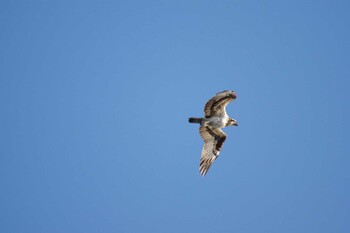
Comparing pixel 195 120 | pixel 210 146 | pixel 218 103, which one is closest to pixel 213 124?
pixel 195 120

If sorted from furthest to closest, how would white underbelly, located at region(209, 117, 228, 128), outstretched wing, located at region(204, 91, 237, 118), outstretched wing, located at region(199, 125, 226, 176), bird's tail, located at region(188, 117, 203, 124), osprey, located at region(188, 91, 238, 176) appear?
outstretched wing, located at region(199, 125, 226, 176) < white underbelly, located at region(209, 117, 228, 128) < bird's tail, located at region(188, 117, 203, 124) < osprey, located at region(188, 91, 238, 176) < outstretched wing, located at region(204, 91, 237, 118)

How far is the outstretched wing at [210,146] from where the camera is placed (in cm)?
2897

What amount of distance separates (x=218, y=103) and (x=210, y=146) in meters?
3.09

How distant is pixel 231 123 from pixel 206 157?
228cm

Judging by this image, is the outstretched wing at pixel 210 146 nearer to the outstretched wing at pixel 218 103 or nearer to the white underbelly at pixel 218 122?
the white underbelly at pixel 218 122

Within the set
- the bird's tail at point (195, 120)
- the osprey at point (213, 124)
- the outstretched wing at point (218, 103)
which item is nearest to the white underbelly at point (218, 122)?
the osprey at point (213, 124)

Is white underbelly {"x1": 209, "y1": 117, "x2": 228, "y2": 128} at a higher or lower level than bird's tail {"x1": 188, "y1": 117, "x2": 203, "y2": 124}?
higher

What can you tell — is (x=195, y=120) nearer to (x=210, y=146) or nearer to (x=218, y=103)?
(x=218, y=103)

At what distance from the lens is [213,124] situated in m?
28.2

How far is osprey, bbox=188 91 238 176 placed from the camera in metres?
27.0

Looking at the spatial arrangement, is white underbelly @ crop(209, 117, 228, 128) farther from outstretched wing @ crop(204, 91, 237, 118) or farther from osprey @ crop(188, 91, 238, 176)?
outstretched wing @ crop(204, 91, 237, 118)

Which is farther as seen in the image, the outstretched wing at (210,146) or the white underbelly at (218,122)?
the outstretched wing at (210,146)

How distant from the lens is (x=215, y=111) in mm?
27766

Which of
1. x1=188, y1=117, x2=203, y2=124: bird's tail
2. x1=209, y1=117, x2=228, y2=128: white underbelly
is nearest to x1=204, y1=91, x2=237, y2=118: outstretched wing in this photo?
x1=209, y1=117, x2=228, y2=128: white underbelly
